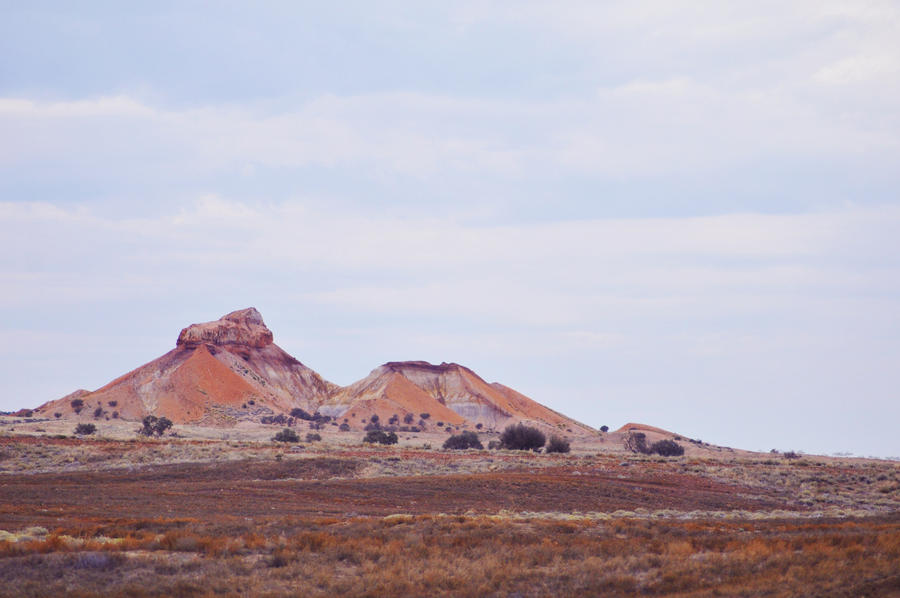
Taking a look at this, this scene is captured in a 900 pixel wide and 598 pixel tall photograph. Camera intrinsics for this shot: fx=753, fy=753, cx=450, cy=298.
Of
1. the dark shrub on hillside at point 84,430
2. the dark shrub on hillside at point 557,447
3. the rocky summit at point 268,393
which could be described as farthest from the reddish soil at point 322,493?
the rocky summit at point 268,393

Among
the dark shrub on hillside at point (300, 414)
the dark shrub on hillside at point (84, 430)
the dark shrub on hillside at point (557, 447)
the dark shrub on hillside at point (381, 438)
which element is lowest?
the dark shrub on hillside at point (84, 430)

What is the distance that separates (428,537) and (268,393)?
342ft

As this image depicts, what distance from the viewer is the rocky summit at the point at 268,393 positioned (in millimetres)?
105000

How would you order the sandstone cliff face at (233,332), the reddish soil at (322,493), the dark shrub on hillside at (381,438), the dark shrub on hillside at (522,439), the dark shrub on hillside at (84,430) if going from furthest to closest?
the sandstone cliff face at (233,332) → the dark shrub on hillside at (381,438) → the dark shrub on hillside at (522,439) → the dark shrub on hillside at (84,430) → the reddish soil at (322,493)

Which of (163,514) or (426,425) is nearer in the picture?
(163,514)

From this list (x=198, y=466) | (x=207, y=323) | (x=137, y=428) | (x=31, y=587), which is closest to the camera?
(x=31, y=587)

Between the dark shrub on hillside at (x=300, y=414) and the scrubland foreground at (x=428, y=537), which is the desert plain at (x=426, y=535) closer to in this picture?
the scrubland foreground at (x=428, y=537)

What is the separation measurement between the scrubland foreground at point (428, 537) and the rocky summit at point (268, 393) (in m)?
69.1

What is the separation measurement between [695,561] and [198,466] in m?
31.9

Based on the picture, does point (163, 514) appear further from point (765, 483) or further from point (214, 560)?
point (765, 483)

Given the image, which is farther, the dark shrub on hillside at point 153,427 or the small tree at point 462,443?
the dark shrub on hillside at point 153,427

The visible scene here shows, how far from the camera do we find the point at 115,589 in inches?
506

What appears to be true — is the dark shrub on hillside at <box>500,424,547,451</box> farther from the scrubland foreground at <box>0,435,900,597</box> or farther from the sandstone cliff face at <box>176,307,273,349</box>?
the sandstone cliff face at <box>176,307,273,349</box>

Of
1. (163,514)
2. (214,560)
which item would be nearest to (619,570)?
(214,560)
